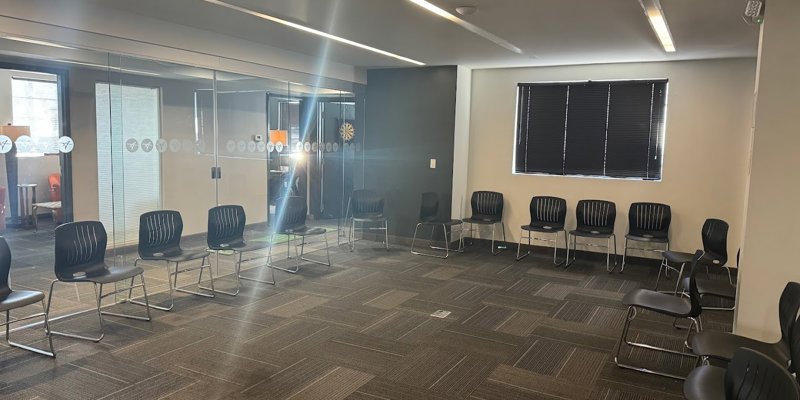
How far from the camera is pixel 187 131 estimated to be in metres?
6.02

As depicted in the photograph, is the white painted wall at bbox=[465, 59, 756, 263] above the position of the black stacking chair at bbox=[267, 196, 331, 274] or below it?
above

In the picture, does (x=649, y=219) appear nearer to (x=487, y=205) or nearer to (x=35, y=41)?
(x=487, y=205)

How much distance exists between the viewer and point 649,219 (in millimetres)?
7270

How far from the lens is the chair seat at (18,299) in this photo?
3.84m

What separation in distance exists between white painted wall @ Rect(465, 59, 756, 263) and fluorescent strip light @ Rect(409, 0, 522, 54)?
1.87 meters

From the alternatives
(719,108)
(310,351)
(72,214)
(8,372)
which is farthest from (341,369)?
(719,108)

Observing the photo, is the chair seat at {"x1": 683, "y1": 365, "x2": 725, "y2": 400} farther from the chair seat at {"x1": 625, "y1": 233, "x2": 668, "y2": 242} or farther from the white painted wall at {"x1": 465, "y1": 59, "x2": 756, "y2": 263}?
the white painted wall at {"x1": 465, "y1": 59, "x2": 756, "y2": 263}

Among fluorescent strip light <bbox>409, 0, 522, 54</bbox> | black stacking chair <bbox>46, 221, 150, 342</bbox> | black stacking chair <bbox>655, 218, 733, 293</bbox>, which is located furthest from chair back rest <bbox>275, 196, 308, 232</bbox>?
black stacking chair <bbox>655, 218, 733, 293</bbox>

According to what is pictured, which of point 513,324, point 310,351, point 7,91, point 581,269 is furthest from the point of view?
point 581,269

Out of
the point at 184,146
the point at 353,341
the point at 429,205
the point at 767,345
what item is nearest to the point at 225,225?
the point at 184,146

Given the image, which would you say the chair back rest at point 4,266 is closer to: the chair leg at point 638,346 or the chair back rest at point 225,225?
the chair back rest at point 225,225

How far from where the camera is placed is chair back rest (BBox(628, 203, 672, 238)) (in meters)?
7.14

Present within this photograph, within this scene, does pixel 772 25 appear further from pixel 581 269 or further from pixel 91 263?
pixel 91 263

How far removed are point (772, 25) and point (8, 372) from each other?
5.47m
